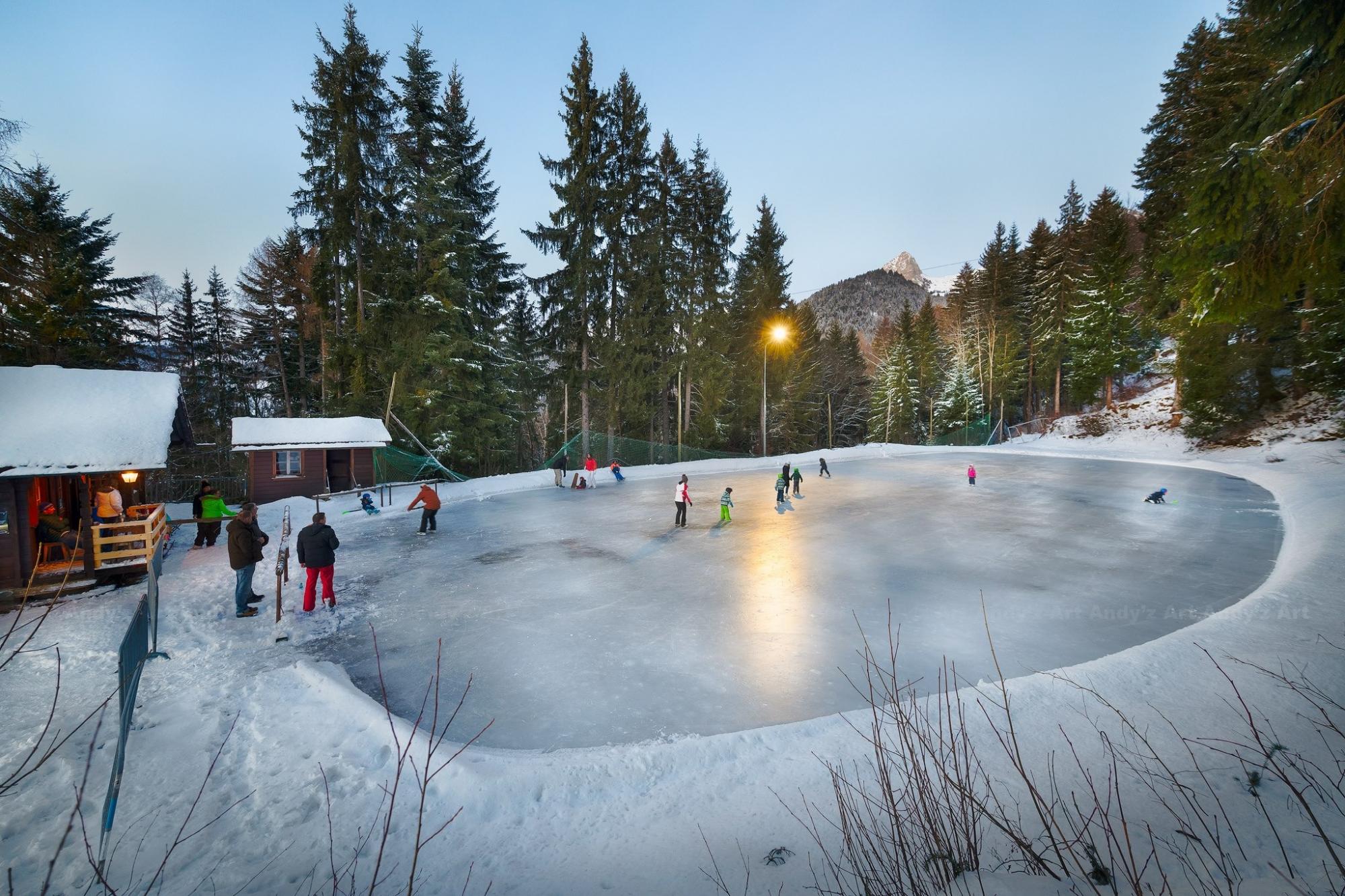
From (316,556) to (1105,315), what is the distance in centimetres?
4493

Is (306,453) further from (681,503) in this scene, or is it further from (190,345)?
(190,345)

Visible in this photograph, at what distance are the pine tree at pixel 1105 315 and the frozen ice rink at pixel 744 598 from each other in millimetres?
23409

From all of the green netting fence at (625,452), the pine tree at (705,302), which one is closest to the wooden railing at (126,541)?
the green netting fence at (625,452)

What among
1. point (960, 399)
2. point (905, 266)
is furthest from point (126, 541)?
point (905, 266)

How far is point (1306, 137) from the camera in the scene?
Answer: 22.2ft

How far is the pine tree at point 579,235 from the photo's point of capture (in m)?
27.0

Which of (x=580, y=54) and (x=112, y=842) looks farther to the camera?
(x=580, y=54)

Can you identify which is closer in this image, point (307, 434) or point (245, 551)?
point (245, 551)

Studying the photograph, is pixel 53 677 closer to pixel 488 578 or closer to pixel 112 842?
pixel 112 842

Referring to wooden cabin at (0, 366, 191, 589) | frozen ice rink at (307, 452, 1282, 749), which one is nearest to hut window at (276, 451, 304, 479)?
frozen ice rink at (307, 452, 1282, 749)

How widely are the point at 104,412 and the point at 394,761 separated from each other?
431 inches

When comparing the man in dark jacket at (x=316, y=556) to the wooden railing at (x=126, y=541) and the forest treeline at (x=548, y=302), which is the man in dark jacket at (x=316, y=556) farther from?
the forest treeline at (x=548, y=302)

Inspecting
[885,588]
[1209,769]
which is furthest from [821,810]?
[885,588]

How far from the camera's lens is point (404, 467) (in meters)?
22.0
